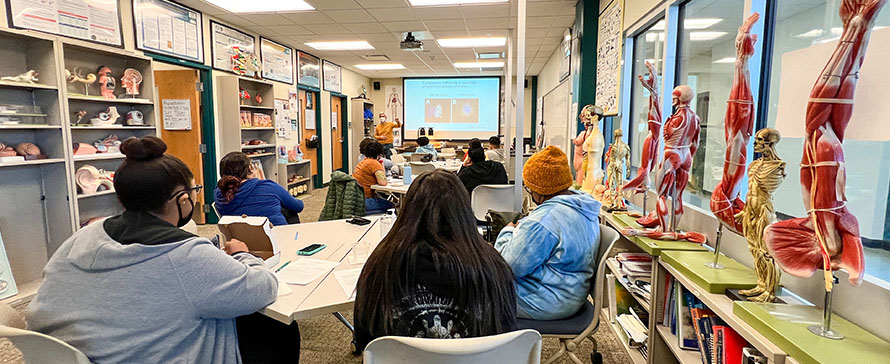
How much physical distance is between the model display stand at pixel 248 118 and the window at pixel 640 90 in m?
4.56

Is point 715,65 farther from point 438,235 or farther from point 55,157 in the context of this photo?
point 55,157

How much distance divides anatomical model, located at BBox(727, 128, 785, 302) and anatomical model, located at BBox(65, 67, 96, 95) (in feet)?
14.5

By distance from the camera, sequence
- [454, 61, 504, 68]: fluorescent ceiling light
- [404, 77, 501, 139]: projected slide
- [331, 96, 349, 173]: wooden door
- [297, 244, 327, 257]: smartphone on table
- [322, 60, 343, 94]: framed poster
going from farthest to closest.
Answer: [404, 77, 501, 139]: projected slide, [331, 96, 349, 173]: wooden door, [454, 61, 504, 68]: fluorescent ceiling light, [322, 60, 343, 94]: framed poster, [297, 244, 327, 257]: smartphone on table

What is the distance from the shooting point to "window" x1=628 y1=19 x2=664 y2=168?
3.45 meters

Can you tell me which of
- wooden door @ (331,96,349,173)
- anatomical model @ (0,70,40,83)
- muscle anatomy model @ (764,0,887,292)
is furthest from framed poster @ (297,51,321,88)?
muscle anatomy model @ (764,0,887,292)

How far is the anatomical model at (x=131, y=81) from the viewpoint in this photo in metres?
3.82

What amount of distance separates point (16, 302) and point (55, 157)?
103cm

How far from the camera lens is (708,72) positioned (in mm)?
2498

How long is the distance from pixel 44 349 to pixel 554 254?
5.09 ft

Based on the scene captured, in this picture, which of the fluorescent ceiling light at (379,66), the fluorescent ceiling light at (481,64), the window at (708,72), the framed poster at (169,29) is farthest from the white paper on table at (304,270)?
the fluorescent ceiling light at (379,66)

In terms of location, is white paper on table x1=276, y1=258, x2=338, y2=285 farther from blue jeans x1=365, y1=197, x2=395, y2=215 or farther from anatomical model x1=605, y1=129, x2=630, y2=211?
blue jeans x1=365, y1=197, x2=395, y2=215

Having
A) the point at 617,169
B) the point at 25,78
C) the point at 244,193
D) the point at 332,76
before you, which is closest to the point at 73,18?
the point at 25,78

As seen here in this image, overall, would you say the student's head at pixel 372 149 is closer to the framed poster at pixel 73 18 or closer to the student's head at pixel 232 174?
the student's head at pixel 232 174

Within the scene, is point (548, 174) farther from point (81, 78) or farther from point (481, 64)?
point (481, 64)
